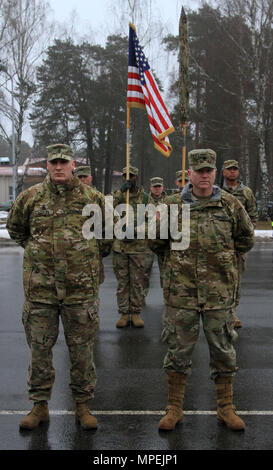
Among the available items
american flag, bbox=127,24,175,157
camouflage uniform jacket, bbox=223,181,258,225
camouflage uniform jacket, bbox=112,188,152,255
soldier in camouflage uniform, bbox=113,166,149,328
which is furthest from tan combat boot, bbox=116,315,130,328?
american flag, bbox=127,24,175,157

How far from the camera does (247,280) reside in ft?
34.2

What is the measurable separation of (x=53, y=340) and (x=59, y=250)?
0.66m

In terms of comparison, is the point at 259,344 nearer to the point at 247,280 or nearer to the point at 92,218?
the point at 92,218

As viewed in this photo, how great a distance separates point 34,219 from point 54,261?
1.13 ft

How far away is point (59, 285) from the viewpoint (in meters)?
3.78

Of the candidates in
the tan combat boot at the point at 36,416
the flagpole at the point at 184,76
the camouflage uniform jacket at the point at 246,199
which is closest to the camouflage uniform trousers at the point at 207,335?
the tan combat boot at the point at 36,416

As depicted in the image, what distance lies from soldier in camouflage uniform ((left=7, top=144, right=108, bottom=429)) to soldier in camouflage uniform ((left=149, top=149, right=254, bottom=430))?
588 mm

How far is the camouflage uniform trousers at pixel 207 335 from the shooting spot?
3.80 metres

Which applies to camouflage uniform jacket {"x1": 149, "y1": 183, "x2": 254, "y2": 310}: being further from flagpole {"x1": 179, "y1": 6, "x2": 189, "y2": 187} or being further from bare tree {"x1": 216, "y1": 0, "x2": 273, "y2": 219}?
bare tree {"x1": 216, "y1": 0, "x2": 273, "y2": 219}

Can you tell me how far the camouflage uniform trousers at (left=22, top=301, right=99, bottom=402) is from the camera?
12.5 feet

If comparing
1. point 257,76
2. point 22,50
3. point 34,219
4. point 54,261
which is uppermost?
point 22,50

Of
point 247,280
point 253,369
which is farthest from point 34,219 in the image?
point 247,280

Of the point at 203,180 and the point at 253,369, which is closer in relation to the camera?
the point at 203,180

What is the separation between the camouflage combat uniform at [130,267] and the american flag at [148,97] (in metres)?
1.08
